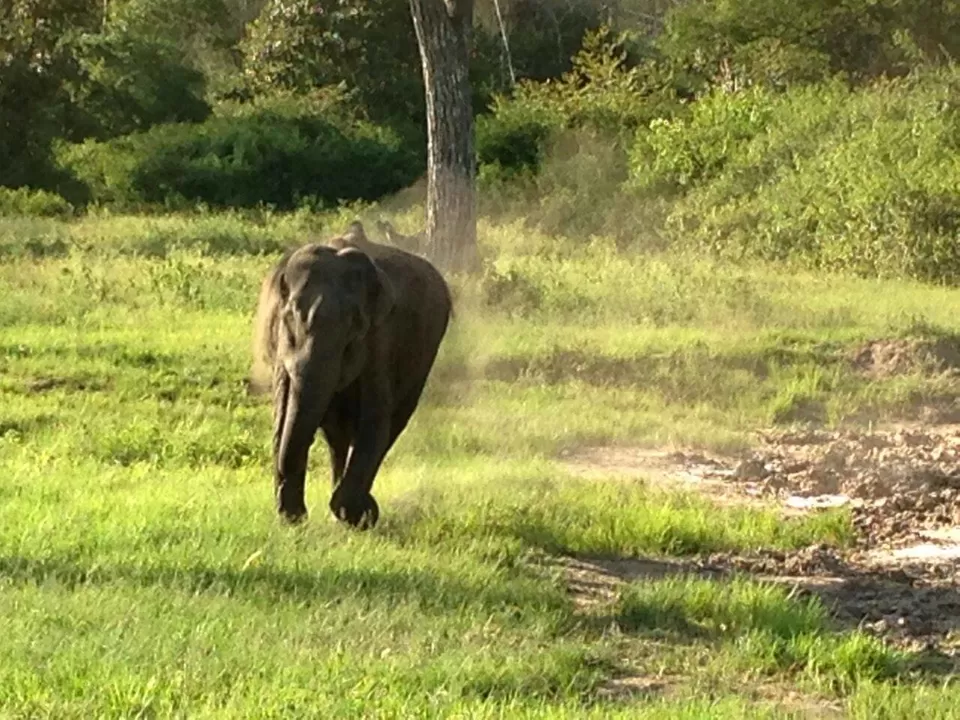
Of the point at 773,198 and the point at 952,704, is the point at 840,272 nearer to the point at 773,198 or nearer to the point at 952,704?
the point at 773,198

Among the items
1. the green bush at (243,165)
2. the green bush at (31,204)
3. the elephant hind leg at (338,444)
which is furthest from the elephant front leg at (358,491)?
the green bush at (243,165)

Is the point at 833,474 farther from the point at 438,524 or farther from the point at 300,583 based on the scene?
the point at 300,583

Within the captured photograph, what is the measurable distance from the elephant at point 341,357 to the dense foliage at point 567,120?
534 inches

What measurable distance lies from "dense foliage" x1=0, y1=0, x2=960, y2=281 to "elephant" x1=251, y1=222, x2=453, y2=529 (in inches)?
534

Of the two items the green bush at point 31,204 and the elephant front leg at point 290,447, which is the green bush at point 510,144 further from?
the elephant front leg at point 290,447

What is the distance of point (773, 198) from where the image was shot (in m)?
23.4

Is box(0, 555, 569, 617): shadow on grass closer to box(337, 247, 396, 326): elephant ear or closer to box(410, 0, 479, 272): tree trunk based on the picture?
box(337, 247, 396, 326): elephant ear

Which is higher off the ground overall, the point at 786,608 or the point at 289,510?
the point at 289,510

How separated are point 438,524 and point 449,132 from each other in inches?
468

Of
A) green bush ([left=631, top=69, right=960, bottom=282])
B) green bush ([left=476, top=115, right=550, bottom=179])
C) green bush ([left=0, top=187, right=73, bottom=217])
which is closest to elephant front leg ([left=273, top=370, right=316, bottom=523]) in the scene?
green bush ([left=631, top=69, right=960, bottom=282])

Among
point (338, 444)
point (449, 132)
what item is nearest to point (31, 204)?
point (449, 132)

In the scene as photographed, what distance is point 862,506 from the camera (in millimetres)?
9703

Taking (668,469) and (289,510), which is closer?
(289,510)

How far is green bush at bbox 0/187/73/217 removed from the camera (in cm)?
2746
